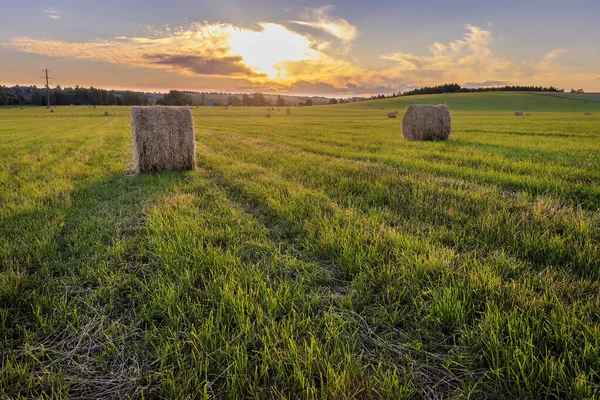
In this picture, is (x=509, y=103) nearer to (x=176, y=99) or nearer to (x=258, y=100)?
(x=258, y=100)

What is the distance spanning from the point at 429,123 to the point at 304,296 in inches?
653

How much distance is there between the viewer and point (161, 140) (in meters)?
9.42

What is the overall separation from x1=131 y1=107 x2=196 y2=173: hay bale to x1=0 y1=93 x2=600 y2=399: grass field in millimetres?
3410

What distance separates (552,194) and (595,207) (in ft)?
2.40

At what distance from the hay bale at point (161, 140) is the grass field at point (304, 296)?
3.41m

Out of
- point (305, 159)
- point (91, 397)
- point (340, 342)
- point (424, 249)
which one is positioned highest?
point (305, 159)

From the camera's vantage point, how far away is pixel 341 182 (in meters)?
7.03

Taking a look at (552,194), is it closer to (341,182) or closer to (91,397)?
(341,182)

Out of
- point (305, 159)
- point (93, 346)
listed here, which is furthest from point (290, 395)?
point (305, 159)

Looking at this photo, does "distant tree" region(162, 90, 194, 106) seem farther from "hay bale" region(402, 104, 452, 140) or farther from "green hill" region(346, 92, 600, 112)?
"hay bale" region(402, 104, 452, 140)

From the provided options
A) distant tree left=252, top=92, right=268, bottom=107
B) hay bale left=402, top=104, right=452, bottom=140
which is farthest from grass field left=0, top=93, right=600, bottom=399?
distant tree left=252, top=92, right=268, bottom=107

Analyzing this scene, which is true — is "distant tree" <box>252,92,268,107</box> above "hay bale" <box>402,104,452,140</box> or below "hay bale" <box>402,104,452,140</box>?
above

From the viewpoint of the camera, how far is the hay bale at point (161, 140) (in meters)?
9.30

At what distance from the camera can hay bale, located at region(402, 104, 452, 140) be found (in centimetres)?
1712
